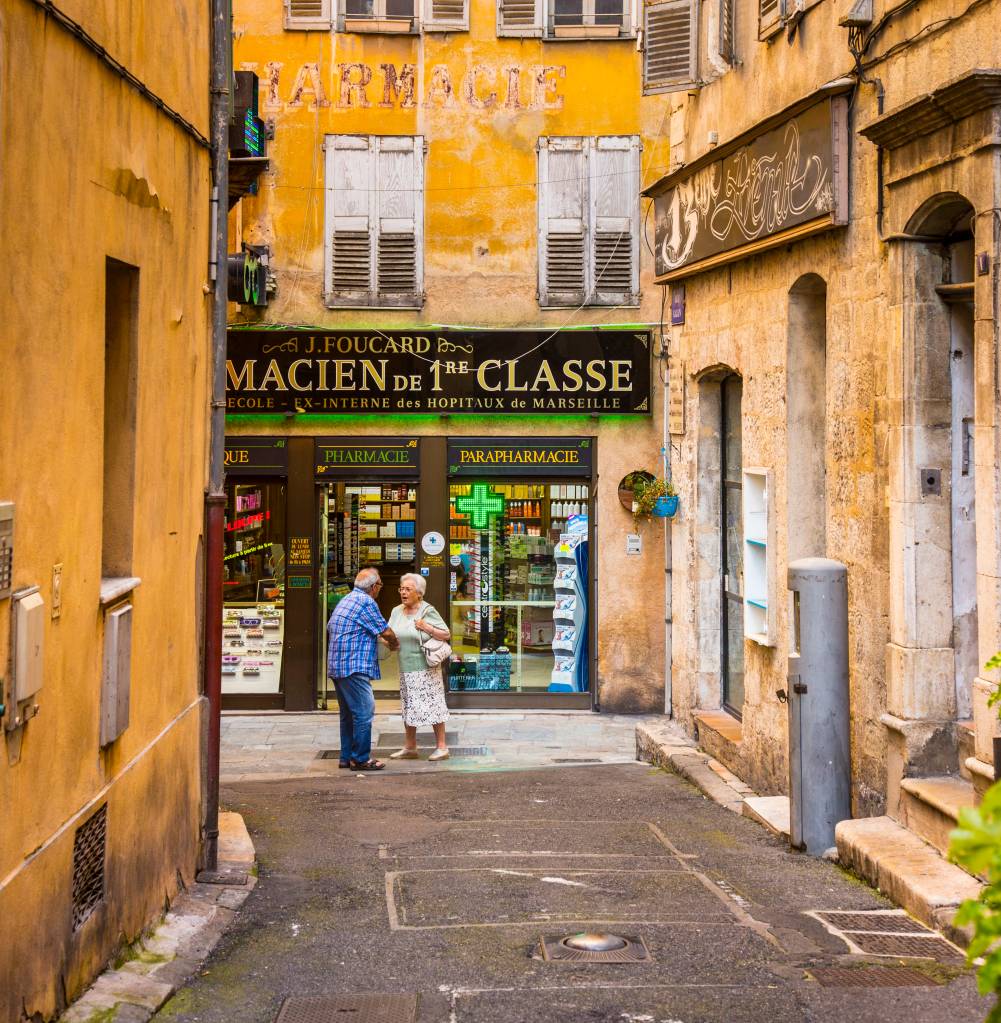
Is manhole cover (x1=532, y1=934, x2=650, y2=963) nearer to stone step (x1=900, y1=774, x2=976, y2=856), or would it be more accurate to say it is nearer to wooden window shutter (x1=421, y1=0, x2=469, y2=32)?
stone step (x1=900, y1=774, x2=976, y2=856)

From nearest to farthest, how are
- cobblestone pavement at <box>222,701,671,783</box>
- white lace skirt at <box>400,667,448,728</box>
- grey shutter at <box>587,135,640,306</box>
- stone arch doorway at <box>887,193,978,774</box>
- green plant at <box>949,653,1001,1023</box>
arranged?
green plant at <box>949,653,1001,1023</box>, stone arch doorway at <box>887,193,978,774</box>, white lace skirt at <box>400,667,448,728</box>, cobblestone pavement at <box>222,701,671,783</box>, grey shutter at <box>587,135,640,306</box>

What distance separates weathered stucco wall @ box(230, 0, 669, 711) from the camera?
15.8m

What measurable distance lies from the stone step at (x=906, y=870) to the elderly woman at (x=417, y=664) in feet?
17.3

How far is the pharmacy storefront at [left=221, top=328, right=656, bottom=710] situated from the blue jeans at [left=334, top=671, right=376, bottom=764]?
3326 millimetres

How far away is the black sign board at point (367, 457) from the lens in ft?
52.4

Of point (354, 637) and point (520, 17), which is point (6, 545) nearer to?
point (354, 637)

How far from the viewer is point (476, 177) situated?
15.9 metres

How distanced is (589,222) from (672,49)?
373cm

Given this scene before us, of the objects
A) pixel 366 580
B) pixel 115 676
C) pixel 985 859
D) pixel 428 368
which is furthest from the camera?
pixel 428 368

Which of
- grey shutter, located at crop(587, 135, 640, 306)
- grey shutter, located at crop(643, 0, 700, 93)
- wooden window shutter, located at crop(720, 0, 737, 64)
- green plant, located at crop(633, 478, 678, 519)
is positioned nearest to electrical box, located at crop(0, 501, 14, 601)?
wooden window shutter, located at crop(720, 0, 737, 64)

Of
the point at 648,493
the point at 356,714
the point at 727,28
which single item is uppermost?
the point at 727,28

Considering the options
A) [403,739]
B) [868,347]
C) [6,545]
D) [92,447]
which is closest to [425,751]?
[403,739]

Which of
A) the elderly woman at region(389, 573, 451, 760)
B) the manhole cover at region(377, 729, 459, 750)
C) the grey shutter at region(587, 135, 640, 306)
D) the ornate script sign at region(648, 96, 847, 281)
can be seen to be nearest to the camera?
the ornate script sign at region(648, 96, 847, 281)

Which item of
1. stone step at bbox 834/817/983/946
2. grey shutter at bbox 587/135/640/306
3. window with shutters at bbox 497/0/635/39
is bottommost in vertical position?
stone step at bbox 834/817/983/946
